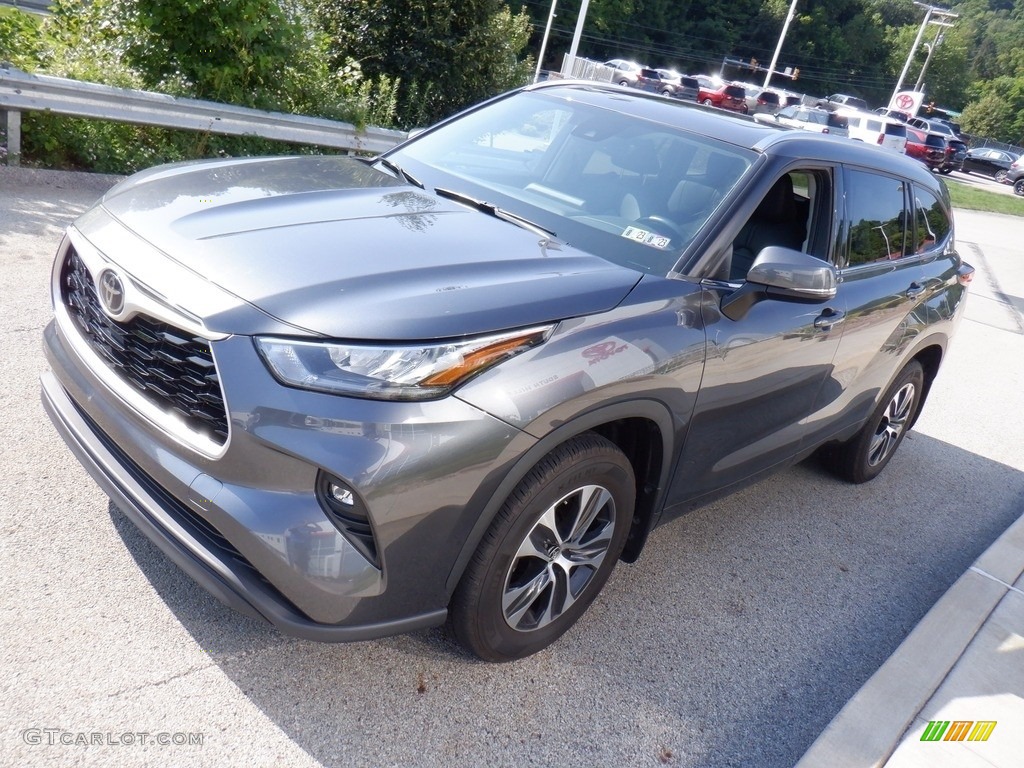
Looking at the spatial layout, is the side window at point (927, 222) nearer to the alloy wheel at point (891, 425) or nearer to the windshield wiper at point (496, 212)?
the alloy wheel at point (891, 425)

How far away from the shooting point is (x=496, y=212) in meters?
3.43

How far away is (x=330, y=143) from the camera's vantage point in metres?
8.71

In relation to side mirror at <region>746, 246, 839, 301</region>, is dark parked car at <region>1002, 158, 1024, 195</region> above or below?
below

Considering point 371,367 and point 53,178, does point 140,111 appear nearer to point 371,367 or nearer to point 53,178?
point 53,178

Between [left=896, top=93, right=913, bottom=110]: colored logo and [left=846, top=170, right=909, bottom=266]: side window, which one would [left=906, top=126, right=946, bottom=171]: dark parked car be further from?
[left=846, top=170, right=909, bottom=266]: side window

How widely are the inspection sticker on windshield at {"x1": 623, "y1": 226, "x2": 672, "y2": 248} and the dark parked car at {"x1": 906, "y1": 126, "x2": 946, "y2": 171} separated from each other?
38.6 meters

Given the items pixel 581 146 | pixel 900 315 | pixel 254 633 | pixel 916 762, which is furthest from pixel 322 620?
pixel 900 315

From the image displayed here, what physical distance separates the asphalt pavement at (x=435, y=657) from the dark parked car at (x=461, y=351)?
236 mm

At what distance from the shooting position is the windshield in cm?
337

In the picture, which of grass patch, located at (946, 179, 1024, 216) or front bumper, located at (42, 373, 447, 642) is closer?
front bumper, located at (42, 373, 447, 642)

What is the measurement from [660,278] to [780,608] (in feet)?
5.46

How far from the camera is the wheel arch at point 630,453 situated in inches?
101

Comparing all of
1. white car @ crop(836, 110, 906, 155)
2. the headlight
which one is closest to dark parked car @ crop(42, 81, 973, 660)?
the headlight

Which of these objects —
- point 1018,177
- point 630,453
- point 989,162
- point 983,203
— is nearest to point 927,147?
A: point 1018,177
